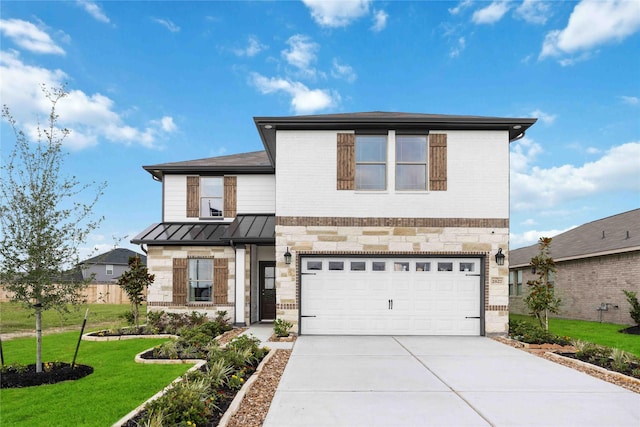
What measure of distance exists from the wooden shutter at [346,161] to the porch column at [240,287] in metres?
4.41

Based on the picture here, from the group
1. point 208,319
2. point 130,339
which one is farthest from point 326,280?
point 130,339

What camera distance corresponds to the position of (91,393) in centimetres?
648

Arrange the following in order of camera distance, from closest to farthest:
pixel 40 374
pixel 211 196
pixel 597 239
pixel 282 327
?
pixel 40 374 < pixel 282 327 < pixel 211 196 < pixel 597 239

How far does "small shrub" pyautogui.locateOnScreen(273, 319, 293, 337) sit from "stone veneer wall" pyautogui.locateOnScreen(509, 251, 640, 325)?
42.8 feet

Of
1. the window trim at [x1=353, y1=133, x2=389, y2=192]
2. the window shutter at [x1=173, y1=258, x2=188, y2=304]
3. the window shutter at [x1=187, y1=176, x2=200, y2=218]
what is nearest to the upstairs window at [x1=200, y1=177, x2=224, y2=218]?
the window shutter at [x1=187, y1=176, x2=200, y2=218]

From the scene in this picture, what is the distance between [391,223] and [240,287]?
5.59 meters

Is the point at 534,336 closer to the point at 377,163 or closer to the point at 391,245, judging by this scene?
the point at 391,245

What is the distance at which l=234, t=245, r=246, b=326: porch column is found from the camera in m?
14.0

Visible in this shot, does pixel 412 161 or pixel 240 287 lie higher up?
pixel 412 161

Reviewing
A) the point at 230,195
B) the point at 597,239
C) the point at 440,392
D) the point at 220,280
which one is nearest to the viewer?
the point at 440,392

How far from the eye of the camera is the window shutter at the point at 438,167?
12.0 meters

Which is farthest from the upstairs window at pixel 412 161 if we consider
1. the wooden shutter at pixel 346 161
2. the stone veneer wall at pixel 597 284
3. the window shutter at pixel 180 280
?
the stone veneer wall at pixel 597 284

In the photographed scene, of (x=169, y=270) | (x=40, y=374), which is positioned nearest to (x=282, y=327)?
(x=169, y=270)

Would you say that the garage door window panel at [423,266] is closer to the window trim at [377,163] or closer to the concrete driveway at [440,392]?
the window trim at [377,163]
